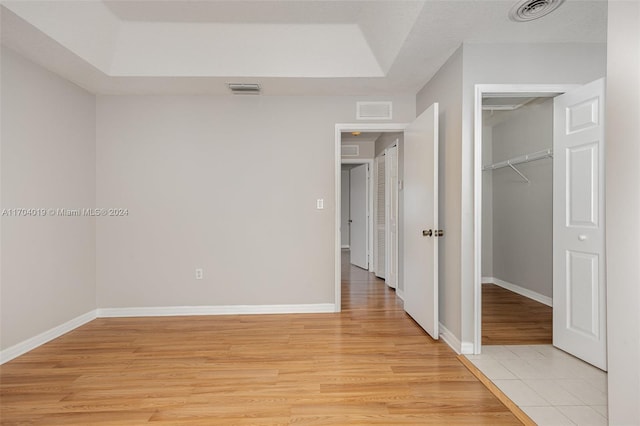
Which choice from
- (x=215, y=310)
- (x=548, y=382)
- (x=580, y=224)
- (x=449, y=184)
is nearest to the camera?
(x=548, y=382)

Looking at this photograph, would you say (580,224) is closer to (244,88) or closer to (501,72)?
(501,72)

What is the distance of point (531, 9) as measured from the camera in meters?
2.15

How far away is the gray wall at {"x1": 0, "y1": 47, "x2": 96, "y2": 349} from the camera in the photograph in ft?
8.46

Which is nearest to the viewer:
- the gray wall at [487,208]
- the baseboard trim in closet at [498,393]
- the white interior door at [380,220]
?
the baseboard trim in closet at [498,393]

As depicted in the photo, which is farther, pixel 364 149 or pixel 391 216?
pixel 364 149

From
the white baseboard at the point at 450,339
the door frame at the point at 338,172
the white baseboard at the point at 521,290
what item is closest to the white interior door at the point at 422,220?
the white baseboard at the point at 450,339

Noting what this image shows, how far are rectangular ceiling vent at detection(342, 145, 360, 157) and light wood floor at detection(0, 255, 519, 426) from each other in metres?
3.40

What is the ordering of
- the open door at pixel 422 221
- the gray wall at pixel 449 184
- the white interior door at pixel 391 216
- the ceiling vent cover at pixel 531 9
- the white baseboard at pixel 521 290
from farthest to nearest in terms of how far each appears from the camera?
the white interior door at pixel 391 216 → the white baseboard at pixel 521 290 → the open door at pixel 422 221 → the gray wall at pixel 449 184 → the ceiling vent cover at pixel 531 9

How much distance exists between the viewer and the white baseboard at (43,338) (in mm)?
2554

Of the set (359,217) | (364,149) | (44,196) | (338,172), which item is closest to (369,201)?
(359,217)

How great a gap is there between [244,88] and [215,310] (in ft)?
8.06

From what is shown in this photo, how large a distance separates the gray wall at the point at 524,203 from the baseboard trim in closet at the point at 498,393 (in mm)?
2352

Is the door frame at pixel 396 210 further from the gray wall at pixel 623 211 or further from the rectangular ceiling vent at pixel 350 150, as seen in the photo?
the gray wall at pixel 623 211

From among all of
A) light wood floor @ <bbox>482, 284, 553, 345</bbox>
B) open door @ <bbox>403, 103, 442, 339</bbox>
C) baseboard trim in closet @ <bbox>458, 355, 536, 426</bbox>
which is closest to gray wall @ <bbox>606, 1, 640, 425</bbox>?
baseboard trim in closet @ <bbox>458, 355, 536, 426</bbox>
